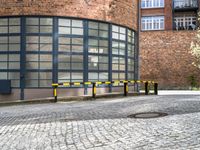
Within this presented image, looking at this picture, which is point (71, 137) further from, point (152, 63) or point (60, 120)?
point (152, 63)

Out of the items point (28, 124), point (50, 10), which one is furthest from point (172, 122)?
point (50, 10)

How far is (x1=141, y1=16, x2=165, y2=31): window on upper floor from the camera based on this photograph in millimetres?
48031

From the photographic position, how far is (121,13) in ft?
70.0

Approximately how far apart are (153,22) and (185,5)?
17.2 ft

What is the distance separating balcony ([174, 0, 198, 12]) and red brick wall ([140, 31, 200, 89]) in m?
8.74

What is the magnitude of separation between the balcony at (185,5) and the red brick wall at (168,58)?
874 centimetres

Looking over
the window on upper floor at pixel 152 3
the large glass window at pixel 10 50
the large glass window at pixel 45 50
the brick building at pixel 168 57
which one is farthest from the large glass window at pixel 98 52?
the window on upper floor at pixel 152 3

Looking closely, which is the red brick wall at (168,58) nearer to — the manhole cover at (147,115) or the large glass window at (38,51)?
the large glass window at (38,51)

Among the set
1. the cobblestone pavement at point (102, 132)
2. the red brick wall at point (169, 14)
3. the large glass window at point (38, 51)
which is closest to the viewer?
the cobblestone pavement at point (102, 132)

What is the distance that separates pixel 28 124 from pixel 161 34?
3302 cm

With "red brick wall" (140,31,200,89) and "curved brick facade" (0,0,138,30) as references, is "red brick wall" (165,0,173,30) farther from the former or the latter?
"curved brick facade" (0,0,138,30)

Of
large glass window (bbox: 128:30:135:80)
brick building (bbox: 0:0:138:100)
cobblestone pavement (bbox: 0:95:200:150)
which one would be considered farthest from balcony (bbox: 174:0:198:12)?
cobblestone pavement (bbox: 0:95:200:150)

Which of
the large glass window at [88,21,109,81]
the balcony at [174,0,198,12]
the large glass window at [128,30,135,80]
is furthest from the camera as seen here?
the balcony at [174,0,198,12]

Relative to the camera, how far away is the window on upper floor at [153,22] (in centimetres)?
4803
